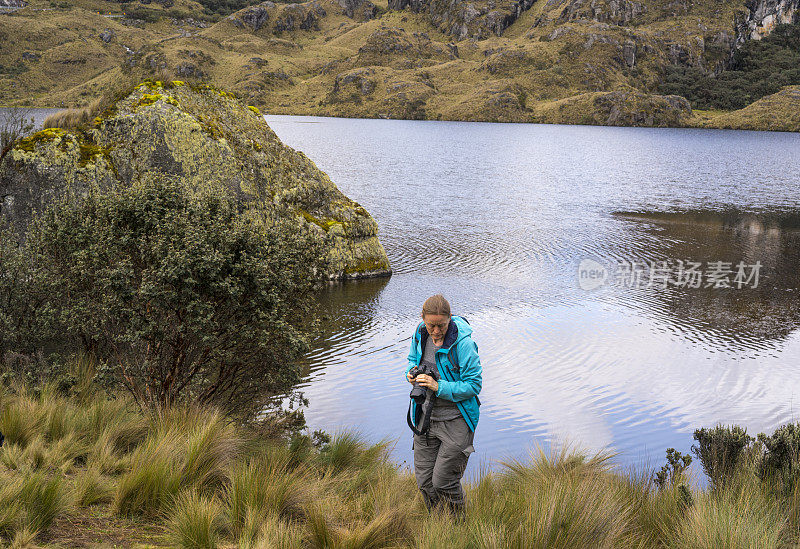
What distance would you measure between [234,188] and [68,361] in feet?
24.4

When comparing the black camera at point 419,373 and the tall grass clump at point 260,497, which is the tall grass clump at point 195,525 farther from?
the black camera at point 419,373

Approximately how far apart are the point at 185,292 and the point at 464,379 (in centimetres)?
333

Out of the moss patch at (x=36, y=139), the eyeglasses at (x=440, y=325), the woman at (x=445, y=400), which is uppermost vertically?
the moss patch at (x=36, y=139)

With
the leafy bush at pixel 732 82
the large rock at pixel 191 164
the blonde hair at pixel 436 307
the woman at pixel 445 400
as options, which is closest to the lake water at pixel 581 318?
the large rock at pixel 191 164

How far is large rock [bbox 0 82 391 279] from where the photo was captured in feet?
42.0

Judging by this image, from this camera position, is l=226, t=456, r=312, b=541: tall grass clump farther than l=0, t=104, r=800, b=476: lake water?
No

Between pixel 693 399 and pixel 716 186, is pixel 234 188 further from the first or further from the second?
pixel 716 186

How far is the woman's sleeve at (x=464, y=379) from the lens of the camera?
4.98 metres

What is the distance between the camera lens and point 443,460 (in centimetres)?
519

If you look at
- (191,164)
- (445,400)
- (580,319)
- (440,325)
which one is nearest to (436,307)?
(440,325)

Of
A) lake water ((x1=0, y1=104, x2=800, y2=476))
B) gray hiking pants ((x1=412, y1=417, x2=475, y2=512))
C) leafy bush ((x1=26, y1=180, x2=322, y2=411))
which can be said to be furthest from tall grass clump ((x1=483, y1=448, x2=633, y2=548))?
leafy bush ((x1=26, y1=180, x2=322, y2=411))

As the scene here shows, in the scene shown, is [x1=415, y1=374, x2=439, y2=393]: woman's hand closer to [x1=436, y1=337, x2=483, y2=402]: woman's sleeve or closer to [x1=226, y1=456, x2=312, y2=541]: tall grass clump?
[x1=436, y1=337, x2=483, y2=402]: woman's sleeve

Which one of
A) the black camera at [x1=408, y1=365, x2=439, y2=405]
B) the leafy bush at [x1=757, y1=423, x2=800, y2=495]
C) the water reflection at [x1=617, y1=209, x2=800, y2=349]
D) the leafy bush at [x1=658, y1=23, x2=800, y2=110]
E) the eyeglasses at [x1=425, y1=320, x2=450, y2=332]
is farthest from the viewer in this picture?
the leafy bush at [x1=658, y1=23, x2=800, y2=110]

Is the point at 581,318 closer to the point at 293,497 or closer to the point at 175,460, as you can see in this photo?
the point at 293,497
